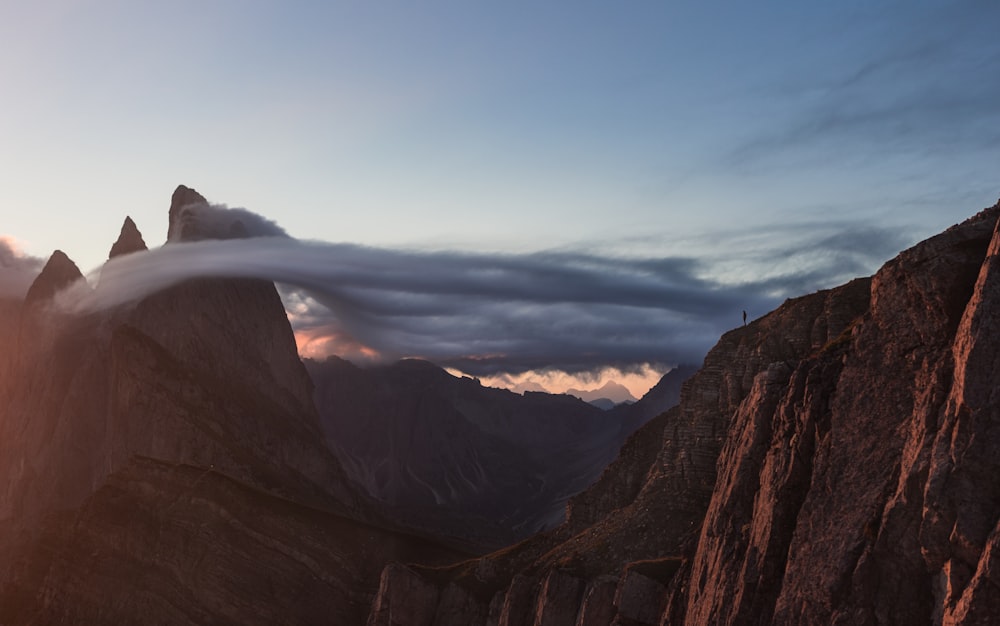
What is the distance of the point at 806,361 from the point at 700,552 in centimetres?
1930

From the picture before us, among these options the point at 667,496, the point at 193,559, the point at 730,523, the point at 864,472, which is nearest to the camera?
the point at 864,472

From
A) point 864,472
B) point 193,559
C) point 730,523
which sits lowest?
point 193,559

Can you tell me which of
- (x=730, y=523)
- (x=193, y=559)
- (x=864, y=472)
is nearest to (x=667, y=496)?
(x=730, y=523)

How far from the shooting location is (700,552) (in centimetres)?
8162

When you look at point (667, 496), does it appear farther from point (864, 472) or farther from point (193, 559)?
point (193, 559)

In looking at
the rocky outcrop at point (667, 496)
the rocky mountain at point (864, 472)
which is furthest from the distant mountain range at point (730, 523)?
the rocky outcrop at point (667, 496)

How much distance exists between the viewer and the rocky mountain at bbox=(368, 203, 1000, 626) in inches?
2128

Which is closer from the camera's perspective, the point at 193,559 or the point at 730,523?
the point at 730,523

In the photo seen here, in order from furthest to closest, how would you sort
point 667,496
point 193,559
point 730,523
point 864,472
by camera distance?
point 193,559 < point 667,496 < point 730,523 < point 864,472

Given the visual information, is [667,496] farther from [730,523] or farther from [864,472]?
[864,472]

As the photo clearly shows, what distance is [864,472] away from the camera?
61156mm

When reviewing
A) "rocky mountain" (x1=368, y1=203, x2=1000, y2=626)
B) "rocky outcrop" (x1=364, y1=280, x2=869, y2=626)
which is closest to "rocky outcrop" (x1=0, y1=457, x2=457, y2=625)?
"rocky outcrop" (x1=364, y1=280, x2=869, y2=626)

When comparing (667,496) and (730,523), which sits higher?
(730,523)

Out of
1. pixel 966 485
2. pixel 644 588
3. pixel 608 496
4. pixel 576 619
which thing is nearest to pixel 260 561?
pixel 608 496
